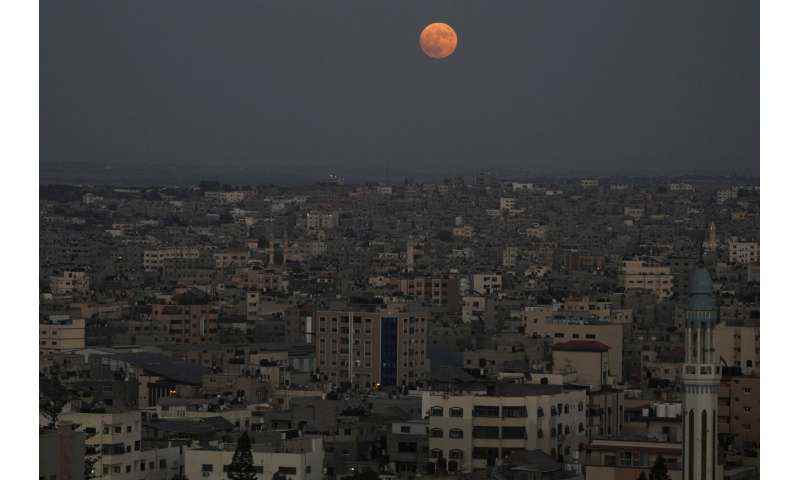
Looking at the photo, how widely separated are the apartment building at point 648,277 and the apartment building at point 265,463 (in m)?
13.9

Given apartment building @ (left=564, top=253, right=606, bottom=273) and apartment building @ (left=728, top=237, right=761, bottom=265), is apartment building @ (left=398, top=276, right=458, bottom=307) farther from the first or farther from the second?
apartment building @ (left=728, top=237, right=761, bottom=265)

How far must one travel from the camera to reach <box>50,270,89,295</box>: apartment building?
27984 millimetres

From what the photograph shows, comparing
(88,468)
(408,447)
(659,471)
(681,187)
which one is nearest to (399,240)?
(681,187)

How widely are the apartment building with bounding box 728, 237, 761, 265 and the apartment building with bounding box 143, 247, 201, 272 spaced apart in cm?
954

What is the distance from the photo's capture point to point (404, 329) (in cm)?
2294

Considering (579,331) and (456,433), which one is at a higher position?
(579,331)

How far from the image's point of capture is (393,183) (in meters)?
27.4

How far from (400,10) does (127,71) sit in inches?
124

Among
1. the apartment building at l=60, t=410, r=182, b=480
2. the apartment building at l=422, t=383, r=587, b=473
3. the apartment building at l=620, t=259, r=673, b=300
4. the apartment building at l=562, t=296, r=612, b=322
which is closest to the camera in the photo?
the apartment building at l=60, t=410, r=182, b=480

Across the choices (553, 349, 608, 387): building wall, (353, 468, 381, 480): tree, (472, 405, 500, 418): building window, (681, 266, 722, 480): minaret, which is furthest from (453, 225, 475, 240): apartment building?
(353, 468, 381, 480): tree

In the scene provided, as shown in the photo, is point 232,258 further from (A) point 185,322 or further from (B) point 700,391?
(B) point 700,391

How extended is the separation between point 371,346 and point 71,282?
7.31m

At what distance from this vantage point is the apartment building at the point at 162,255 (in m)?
31.3
